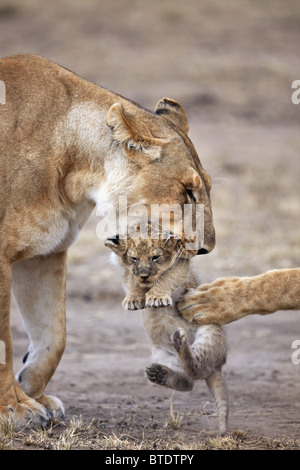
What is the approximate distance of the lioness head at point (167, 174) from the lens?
444 centimetres

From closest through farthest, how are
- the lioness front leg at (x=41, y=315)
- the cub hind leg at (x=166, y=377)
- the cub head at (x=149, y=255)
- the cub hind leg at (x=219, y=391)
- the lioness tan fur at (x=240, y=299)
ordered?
the cub hind leg at (x=166, y=377) < the cub head at (x=149, y=255) < the lioness tan fur at (x=240, y=299) < the cub hind leg at (x=219, y=391) < the lioness front leg at (x=41, y=315)

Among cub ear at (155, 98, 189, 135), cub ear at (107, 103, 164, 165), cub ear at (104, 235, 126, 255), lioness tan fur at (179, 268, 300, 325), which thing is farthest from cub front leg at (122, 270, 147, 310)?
cub ear at (155, 98, 189, 135)

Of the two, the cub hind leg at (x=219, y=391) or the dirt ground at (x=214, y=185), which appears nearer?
the cub hind leg at (x=219, y=391)

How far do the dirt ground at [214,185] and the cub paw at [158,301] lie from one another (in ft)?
1.82

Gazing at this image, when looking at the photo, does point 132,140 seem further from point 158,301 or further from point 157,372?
point 157,372

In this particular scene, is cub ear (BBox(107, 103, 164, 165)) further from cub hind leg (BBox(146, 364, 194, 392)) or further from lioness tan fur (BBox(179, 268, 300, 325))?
cub hind leg (BBox(146, 364, 194, 392))

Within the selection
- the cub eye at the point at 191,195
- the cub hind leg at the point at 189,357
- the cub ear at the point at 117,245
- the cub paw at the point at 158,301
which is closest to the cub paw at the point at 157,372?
the cub hind leg at the point at 189,357

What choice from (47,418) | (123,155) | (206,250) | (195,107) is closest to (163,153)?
(123,155)

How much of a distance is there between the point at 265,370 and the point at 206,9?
679 inches

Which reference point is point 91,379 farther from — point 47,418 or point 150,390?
point 47,418

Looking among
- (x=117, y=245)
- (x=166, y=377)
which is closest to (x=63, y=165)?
(x=117, y=245)

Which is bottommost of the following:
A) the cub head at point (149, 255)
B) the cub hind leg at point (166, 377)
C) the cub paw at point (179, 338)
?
the cub hind leg at point (166, 377)

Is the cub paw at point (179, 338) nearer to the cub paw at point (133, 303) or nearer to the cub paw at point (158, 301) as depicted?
the cub paw at point (158, 301)

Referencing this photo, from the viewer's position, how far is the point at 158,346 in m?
4.72
